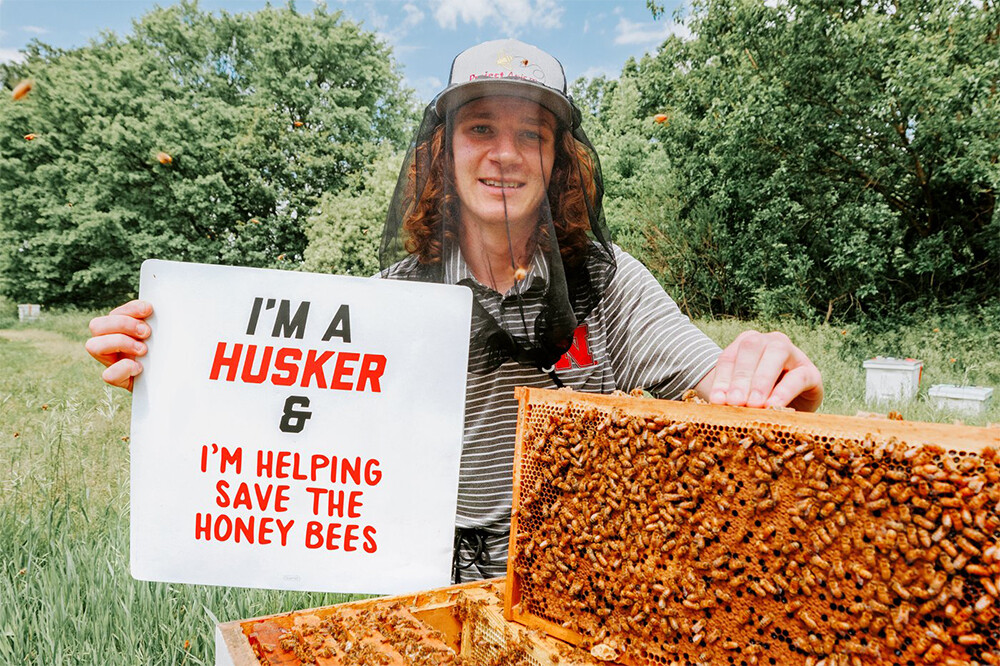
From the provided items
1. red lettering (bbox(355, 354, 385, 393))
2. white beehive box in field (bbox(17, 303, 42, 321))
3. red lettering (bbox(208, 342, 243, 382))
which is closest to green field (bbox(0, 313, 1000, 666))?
red lettering (bbox(208, 342, 243, 382))

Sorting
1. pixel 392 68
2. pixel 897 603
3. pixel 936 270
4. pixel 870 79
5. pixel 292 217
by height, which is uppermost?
pixel 392 68

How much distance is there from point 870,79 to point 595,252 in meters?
15.4

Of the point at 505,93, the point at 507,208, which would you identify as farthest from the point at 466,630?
the point at 505,93

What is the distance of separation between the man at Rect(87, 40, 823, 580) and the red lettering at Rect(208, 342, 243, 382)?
74cm

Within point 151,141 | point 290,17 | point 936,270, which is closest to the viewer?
point 936,270

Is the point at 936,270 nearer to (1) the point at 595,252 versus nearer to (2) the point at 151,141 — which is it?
(1) the point at 595,252

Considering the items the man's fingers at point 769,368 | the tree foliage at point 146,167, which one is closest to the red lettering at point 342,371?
the man's fingers at point 769,368

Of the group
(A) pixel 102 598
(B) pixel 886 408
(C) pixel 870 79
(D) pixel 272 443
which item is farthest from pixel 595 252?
(C) pixel 870 79

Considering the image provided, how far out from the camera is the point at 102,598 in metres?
2.42

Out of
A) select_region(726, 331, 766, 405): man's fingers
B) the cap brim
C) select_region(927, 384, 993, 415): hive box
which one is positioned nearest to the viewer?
select_region(726, 331, 766, 405): man's fingers

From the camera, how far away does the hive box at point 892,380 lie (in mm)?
9312

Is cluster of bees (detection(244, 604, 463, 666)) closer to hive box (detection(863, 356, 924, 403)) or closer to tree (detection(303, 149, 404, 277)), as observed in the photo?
hive box (detection(863, 356, 924, 403))

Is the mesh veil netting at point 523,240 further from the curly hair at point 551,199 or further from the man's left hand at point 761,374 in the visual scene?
the man's left hand at point 761,374

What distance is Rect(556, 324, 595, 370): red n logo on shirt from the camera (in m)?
2.29
